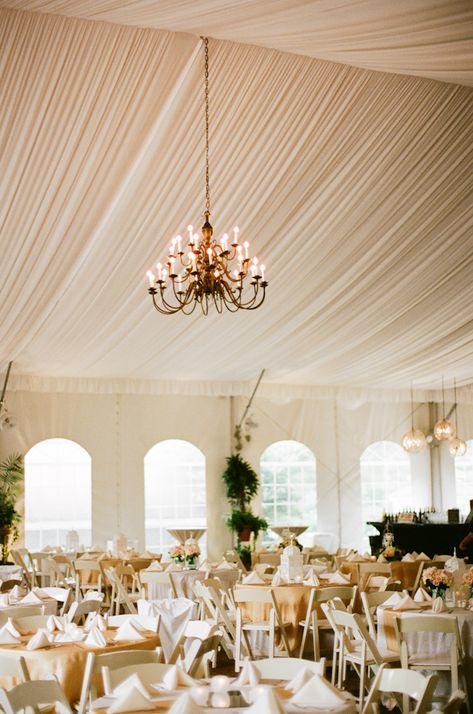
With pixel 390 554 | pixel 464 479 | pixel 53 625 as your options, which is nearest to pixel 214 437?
pixel 464 479

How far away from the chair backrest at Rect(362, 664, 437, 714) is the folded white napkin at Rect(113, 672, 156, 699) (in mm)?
1010

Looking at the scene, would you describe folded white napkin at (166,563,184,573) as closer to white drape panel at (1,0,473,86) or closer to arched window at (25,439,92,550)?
arched window at (25,439,92,550)

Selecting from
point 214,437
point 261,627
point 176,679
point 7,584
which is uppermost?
point 214,437

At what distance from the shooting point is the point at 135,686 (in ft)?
12.5

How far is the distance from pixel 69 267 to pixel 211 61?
149 inches

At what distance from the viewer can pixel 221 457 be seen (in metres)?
17.7

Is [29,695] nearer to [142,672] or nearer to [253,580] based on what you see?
[142,672]

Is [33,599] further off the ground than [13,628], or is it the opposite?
[13,628]

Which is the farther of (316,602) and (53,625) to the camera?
(316,602)

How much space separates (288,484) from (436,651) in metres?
11.6

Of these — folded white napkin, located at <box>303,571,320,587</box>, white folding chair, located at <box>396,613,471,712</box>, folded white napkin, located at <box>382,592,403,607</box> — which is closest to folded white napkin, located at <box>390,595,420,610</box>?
folded white napkin, located at <box>382,592,403,607</box>

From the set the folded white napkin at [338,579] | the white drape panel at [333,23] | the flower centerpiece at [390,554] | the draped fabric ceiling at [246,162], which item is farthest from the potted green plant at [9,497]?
the white drape panel at [333,23]

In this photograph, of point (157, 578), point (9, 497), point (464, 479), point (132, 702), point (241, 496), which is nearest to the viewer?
point (132, 702)

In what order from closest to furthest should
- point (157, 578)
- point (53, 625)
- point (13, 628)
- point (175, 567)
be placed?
point (13, 628), point (53, 625), point (157, 578), point (175, 567)
